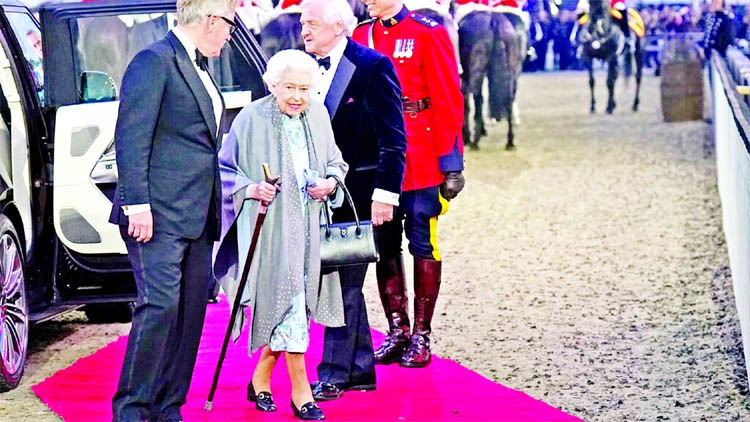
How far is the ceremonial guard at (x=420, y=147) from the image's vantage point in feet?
23.9

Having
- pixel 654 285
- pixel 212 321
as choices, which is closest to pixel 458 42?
pixel 654 285

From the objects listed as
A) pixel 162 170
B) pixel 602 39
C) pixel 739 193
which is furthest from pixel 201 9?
pixel 602 39

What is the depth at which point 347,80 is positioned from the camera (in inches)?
263

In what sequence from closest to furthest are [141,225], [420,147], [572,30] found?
[141,225]
[420,147]
[572,30]

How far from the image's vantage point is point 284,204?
6.21 m

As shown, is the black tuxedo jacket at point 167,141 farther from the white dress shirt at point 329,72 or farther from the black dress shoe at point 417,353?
the black dress shoe at point 417,353

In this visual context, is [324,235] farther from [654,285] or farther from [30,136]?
[654,285]

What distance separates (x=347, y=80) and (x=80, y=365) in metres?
2.07

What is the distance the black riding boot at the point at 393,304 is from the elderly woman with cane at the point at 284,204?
124 cm

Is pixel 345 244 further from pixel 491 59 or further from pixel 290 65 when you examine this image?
pixel 491 59

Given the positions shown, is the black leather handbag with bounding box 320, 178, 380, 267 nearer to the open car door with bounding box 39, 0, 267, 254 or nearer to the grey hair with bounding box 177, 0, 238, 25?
the grey hair with bounding box 177, 0, 238, 25

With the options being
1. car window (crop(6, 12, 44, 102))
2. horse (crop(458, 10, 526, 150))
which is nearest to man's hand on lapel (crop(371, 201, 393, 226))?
car window (crop(6, 12, 44, 102))

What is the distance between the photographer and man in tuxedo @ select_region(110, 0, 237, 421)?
18.7ft

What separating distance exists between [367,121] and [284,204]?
0.73 metres
